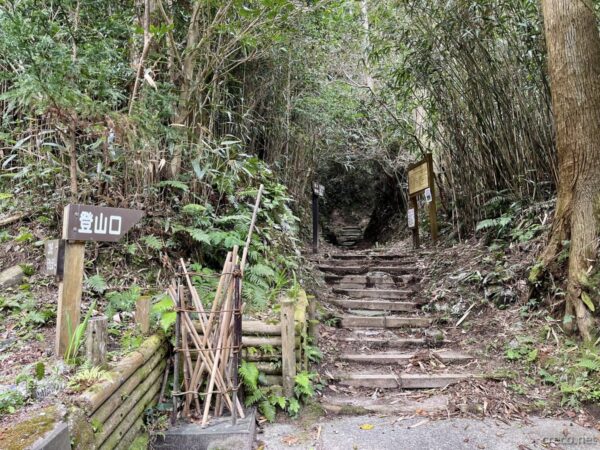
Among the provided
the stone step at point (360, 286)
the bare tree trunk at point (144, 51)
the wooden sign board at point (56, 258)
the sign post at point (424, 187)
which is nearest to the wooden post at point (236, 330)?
the wooden sign board at point (56, 258)

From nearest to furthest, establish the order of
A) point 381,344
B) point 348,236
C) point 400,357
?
1. point 400,357
2. point 381,344
3. point 348,236

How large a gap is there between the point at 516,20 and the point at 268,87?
330 cm

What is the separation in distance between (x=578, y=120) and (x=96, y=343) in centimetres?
427

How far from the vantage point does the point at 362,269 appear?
6.17m

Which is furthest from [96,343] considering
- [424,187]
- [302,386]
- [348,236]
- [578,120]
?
[348,236]

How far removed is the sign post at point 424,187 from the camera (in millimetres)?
6457

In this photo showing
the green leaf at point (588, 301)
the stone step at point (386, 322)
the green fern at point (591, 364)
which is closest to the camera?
the green fern at point (591, 364)

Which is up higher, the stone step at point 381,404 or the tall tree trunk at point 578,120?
the tall tree trunk at point 578,120

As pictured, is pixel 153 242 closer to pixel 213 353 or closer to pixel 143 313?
pixel 143 313

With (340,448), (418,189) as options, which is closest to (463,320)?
(340,448)

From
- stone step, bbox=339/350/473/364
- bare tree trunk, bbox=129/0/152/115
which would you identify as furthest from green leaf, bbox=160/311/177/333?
bare tree trunk, bbox=129/0/152/115

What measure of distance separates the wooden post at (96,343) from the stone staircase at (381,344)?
5.91 ft

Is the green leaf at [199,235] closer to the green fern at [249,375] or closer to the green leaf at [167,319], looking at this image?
the green leaf at [167,319]

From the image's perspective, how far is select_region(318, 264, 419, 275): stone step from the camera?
6.02 metres
